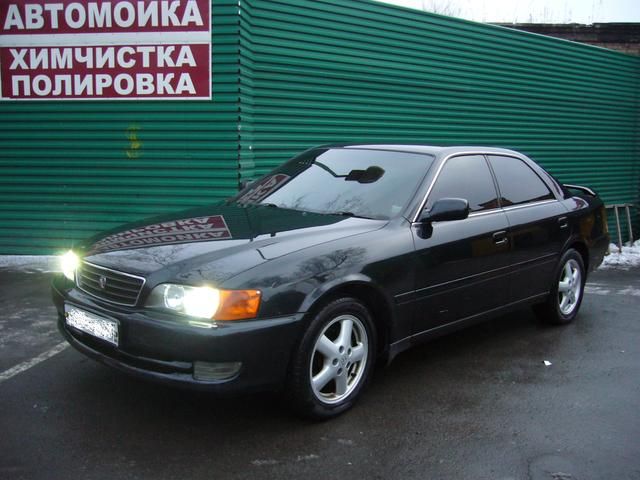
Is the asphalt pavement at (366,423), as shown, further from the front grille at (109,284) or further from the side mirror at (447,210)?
the side mirror at (447,210)

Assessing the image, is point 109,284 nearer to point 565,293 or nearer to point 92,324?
point 92,324

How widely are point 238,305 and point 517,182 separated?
2.87 meters

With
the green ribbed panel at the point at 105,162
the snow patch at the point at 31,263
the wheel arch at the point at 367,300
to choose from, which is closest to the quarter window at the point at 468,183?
the wheel arch at the point at 367,300

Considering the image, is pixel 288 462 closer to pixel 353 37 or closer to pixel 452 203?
pixel 452 203

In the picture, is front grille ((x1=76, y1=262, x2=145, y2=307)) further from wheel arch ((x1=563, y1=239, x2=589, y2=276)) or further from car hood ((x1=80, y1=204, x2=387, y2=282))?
wheel arch ((x1=563, y1=239, x2=589, y2=276))

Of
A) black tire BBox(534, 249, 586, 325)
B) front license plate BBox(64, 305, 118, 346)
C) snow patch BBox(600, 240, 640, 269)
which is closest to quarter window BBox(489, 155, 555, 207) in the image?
black tire BBox(534, 249, 586, 325)

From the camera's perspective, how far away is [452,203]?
3.84 meters

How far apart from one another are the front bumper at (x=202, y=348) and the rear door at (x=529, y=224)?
2.20 meters

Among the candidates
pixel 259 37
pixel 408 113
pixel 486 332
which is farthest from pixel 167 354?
pixel 408 113

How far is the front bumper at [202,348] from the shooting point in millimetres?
2953

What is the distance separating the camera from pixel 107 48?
7621 millimetres

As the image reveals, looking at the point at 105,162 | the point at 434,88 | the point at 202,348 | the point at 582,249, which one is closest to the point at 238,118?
the point at 105,162

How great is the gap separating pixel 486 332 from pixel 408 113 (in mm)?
4892

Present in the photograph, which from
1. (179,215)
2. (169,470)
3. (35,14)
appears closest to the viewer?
(169,470)
